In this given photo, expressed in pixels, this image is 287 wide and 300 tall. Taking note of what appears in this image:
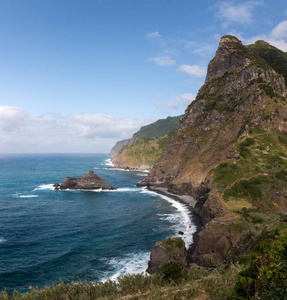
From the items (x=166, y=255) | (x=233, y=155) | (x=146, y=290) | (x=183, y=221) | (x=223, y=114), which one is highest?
(x=223, y=114)

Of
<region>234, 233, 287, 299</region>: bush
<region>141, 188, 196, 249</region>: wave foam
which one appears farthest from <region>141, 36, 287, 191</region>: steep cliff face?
<region>234, 233, 287, 299</region>: bush

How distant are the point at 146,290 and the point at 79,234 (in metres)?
46.4

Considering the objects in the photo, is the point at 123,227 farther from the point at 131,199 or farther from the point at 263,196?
the point at 263,196

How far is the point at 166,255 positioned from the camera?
4178 centimetres

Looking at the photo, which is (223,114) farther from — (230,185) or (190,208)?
(190,208)

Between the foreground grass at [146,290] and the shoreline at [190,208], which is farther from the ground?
the foreground grass at [146,290]

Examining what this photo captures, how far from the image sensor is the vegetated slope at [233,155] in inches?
2017

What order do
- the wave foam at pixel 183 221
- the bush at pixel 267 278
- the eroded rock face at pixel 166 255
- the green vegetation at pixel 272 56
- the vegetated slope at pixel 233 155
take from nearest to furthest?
the bush at pixel 267 278 < the eroded rock face at pixel 166 255 < the vegetated slope at pixel 233 155 < the wave foam at pixel 183 221 < the green vegetation at pixel 272 56

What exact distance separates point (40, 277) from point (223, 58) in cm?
15582

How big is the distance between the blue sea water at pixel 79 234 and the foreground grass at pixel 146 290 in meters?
2.12

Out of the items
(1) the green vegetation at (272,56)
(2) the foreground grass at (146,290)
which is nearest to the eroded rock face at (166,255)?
(2) the foreground grass at (146,290)

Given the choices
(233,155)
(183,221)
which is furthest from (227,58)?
(183,221)

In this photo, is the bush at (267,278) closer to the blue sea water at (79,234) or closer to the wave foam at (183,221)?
the blue sea water at (79,234)

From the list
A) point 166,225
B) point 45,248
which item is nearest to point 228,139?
point 166,225
